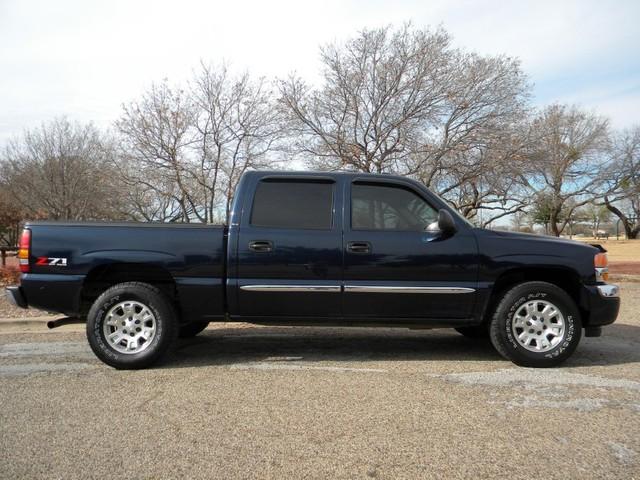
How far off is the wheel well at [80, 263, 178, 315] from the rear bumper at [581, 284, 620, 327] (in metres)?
4.06

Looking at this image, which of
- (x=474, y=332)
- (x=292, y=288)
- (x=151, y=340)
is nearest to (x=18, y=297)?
(x=151, y=340)

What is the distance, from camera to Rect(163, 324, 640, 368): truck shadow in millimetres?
5133

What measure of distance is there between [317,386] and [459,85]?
13723 mm

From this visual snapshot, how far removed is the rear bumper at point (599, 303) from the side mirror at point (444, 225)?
146cm

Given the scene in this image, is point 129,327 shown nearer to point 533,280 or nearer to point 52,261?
point 52,261

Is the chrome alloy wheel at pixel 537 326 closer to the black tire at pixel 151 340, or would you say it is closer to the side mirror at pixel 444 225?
the side mirror at pixel 444 225

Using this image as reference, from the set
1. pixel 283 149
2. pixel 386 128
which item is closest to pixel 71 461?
pixel 386 128

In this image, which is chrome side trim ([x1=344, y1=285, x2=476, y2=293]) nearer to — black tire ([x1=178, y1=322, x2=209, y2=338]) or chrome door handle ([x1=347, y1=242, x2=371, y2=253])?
chrome door handle ([x1=347, y1=242, x2=371, y2=253])

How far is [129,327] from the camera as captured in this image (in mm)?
4762

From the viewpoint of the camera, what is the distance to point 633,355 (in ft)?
17.6

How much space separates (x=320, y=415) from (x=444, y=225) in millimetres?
2143

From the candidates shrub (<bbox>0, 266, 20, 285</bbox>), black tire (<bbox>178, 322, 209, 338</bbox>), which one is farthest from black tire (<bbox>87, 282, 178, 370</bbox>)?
shrub (<bbox>0, 266, 20, 285</bbox>)

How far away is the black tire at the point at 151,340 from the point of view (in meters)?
4.68

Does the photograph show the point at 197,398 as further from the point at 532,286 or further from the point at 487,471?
the point at 532,286
